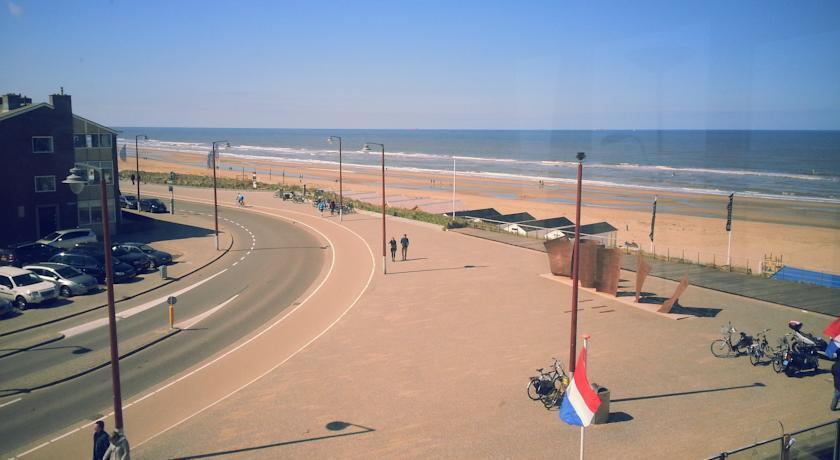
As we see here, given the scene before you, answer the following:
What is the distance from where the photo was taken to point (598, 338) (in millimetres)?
21266

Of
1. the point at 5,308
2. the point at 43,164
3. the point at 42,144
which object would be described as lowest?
the point at 5,308

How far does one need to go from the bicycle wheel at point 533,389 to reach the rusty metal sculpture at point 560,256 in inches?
552

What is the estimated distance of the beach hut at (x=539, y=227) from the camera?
4412 centimetres

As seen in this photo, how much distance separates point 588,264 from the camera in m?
27.8

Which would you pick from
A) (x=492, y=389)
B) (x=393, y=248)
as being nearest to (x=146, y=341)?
(x=492, y=389)

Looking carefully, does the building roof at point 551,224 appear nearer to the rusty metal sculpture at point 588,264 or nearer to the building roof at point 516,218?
the building roof at point 516,218

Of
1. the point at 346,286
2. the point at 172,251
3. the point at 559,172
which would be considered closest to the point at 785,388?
the point at 346,286

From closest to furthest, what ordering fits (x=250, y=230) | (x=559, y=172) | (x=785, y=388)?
(x=785, y=388), (x=250, y=230), (x=559, y=172)

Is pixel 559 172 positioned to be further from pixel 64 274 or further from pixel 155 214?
pixel 64 274

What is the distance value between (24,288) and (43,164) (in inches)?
571

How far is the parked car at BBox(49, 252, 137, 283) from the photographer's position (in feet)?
99.8

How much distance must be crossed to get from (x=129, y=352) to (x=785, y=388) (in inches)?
789

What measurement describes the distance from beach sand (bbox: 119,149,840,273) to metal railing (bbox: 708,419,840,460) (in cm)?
2473

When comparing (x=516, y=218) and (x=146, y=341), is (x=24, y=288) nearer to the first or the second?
(x=146, y=341)
